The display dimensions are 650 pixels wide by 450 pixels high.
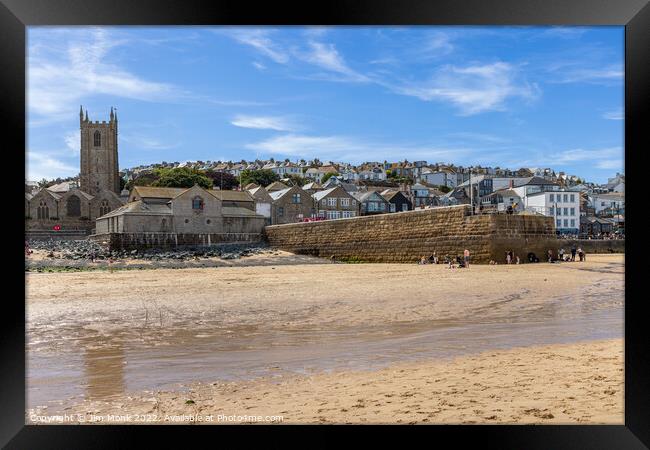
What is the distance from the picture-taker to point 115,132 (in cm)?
4950

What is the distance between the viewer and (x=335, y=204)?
40.5 meters

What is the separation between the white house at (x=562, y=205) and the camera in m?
38.9

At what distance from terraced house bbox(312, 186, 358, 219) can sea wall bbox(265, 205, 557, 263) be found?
15.2 meters

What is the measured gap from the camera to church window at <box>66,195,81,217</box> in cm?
3647

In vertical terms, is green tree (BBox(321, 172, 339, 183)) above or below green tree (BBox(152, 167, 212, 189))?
above

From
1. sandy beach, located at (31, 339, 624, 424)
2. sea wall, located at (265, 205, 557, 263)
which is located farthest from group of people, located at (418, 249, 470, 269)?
sandy beach, located at (31, 339, 624, 424)

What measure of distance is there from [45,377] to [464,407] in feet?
10.5

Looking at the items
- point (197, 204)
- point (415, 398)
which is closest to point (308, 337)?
point (415, 398)

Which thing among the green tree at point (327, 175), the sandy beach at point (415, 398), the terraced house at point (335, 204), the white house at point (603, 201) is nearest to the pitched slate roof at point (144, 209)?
the terraced house at point (335, 204)

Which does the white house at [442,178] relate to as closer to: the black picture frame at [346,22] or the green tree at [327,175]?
the green tree at [327,175]

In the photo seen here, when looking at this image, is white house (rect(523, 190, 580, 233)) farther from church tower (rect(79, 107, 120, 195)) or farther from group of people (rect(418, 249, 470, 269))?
church tower (rect(79, 107, 120, 195))

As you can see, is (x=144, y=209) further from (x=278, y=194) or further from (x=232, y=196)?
(x=278, y=194)

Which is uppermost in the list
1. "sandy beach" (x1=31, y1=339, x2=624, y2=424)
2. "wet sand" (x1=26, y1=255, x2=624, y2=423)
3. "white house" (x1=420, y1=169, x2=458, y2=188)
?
"white house" (x1=420, y1=169, x2=458, y2=188)
